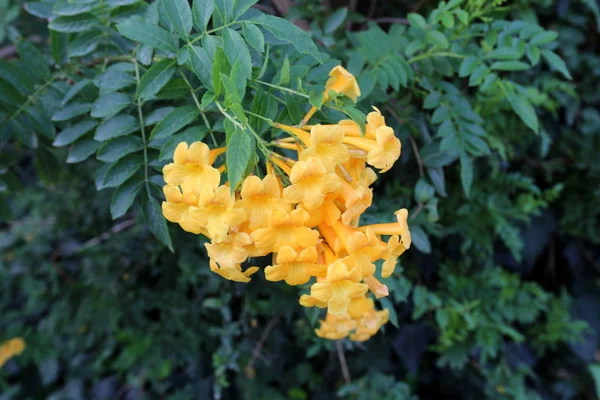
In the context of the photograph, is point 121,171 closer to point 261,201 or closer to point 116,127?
point 116,127

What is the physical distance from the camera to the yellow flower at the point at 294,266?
815 millimetres

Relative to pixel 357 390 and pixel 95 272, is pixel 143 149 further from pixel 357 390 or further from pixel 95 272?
pixel 95 272

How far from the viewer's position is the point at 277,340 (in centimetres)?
210

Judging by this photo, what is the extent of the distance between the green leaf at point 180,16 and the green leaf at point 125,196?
363mm

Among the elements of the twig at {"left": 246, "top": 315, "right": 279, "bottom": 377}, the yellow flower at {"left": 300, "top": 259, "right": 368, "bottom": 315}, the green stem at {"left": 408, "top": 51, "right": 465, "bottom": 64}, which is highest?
the green stem at {"left": 408, "top": 51, "right": 465, "bottom": 64}

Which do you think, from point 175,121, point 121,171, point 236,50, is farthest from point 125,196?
point 236,50

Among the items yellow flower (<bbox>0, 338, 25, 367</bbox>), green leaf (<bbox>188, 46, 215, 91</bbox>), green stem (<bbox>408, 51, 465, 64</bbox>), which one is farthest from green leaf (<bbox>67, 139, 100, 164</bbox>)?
yellow flower (<bbox>0, 338, 25, 367</bbox>)

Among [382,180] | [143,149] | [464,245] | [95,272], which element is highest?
[143,149]

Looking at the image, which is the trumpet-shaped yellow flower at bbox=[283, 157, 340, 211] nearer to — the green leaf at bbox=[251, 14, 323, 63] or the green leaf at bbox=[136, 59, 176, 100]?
the green leaf at bbox=[251, 14, 323, 63]

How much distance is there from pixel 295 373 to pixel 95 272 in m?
1.06

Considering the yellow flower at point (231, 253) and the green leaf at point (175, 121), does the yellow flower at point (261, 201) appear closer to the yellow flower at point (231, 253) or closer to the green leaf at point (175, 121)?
the yellow flower at point (231, 253)

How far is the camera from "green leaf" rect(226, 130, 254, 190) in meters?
0.76

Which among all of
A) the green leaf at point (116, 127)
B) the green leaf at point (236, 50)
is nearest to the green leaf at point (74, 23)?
the green leaf at point (116, 127)

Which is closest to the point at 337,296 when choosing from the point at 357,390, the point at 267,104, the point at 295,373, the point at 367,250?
the point at 367,250
